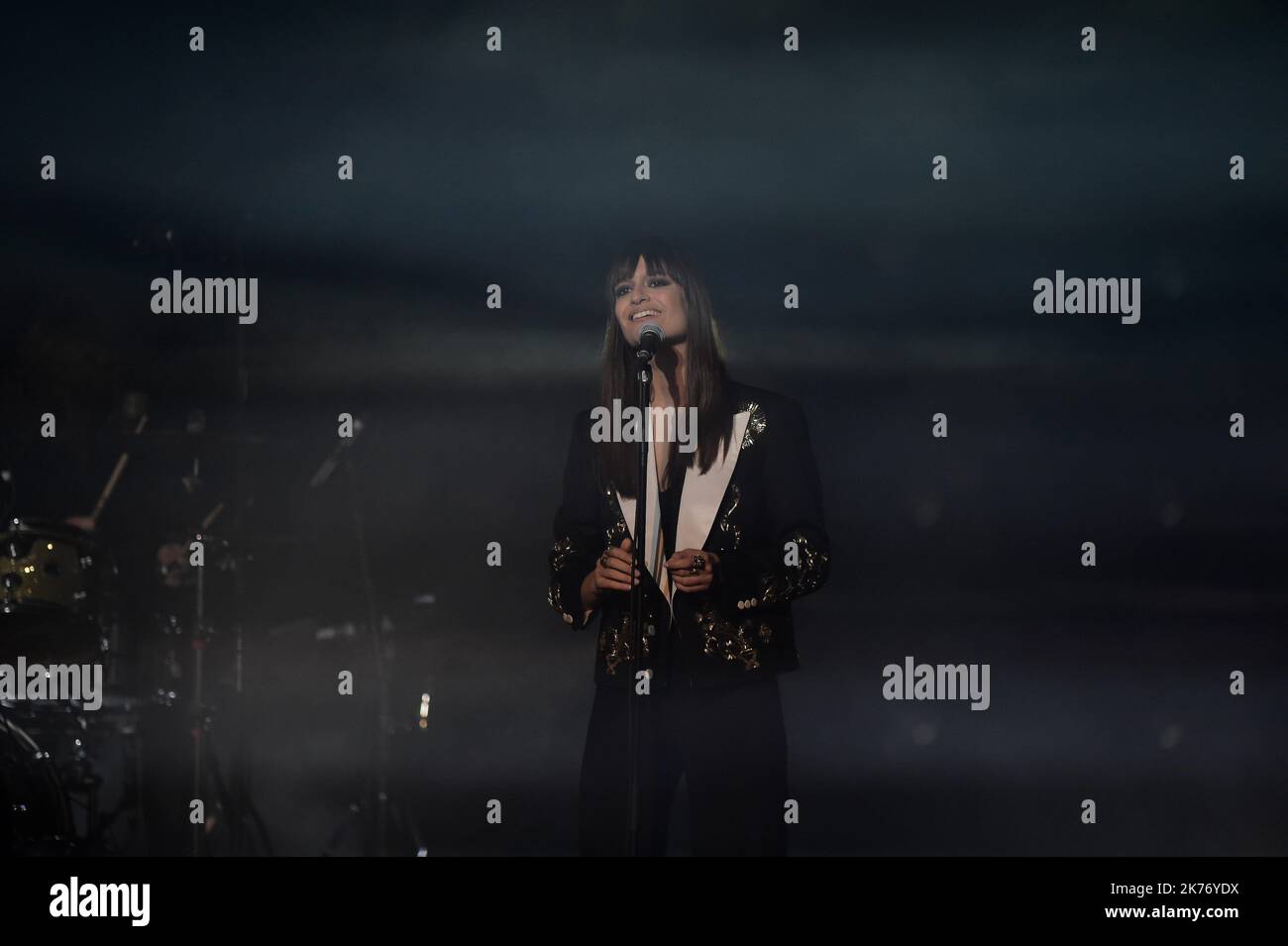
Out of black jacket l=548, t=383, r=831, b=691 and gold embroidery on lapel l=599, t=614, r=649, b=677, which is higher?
black jacket l=548, t=383, r=831, b=691

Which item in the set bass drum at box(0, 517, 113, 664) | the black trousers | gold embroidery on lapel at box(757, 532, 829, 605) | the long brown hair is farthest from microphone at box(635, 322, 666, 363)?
bass drum at box(0, 517, 113, 664)

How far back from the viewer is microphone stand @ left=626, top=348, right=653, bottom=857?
12.2 ft

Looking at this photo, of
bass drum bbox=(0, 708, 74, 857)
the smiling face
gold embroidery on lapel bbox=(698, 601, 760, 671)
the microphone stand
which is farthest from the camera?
bass drum bbox=(0, 708, 74, 857)

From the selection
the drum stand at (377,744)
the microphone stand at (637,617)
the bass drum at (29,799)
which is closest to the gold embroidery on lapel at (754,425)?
the microphone stand at (637,617)

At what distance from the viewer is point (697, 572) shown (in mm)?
4059

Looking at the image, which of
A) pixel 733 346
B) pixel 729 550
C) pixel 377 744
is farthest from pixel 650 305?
pixel 377 744

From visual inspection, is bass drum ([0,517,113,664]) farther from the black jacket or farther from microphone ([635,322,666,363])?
microphone ([635,322,666,363])

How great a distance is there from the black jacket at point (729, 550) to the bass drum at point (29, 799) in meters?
1.59

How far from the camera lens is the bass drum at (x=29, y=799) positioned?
14.9ft

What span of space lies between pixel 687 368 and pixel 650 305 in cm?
21

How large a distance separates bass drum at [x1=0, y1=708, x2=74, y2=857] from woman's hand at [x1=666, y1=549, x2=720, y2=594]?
1.97 meters

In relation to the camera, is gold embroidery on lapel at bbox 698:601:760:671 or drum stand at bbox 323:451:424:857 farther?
drum stand at bbox 323:451:424:857

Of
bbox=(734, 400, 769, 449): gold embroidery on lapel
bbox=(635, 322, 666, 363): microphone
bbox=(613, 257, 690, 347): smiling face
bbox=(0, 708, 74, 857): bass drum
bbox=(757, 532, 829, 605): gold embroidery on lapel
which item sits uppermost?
bbox=(613, 257, 690, 347): smiling face

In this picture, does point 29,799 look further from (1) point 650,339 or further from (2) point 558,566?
(1) point 650,339
